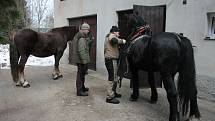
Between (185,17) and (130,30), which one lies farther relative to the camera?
(185,17)

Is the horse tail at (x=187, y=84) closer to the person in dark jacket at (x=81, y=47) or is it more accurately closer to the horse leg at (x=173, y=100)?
the horse leg at (x=173, y=100)

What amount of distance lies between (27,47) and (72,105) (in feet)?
9.14

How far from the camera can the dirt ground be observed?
5.46 metres

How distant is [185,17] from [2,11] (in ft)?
14.0

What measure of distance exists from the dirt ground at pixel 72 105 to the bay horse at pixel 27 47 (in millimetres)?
439

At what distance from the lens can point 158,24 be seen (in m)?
7.84

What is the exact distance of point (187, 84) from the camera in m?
4.92

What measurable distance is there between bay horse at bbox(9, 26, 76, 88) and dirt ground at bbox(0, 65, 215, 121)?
1.44ft

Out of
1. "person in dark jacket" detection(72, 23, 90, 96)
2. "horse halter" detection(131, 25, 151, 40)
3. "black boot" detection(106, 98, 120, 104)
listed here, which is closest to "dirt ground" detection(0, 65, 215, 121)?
"black boot" detection(106, 98, 120, 104)

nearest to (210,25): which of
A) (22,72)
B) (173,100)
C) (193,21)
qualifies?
(193,21)

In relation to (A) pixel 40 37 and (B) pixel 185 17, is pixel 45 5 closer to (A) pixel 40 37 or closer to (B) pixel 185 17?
(A) pixel 40 37

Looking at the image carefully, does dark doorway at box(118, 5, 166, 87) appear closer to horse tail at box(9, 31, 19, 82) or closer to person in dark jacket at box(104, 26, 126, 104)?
person in dark jacket at box(104, 26, 126, 104)

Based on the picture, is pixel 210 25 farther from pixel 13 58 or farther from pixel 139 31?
pixel 13 58

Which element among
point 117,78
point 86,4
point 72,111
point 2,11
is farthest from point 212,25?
point 86,4
